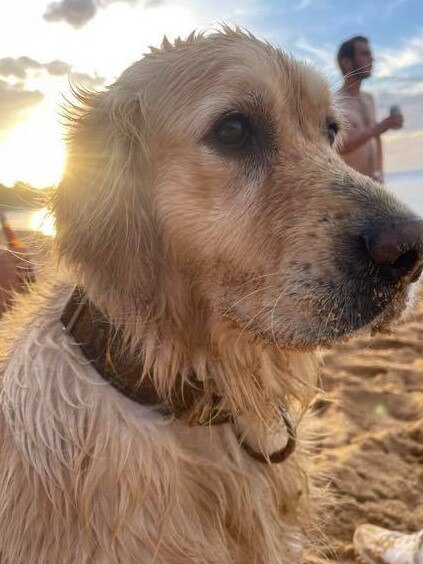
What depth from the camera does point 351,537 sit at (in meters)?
3.01

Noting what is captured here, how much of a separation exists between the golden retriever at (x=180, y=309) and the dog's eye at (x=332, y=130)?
328 millimetres

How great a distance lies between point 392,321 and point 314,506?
41.5 inches

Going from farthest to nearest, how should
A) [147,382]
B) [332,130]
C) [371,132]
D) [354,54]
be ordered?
[354,54]
[371,132]
[332,130]
[147,382]

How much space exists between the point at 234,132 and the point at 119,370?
2.65 ft

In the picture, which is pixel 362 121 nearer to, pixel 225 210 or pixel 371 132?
pixel 371 132

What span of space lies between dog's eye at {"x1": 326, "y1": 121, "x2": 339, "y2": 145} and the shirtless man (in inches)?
126

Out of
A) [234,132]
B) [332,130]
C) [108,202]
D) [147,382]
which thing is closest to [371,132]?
[332,130]

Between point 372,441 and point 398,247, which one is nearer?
point 398,247

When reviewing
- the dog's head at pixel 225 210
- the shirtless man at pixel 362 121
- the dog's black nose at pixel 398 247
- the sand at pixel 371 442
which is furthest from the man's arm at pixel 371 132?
the dog's black nose at pixel 398 247

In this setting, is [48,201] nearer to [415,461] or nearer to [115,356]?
[115,356]

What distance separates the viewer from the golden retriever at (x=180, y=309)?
6.30 ft

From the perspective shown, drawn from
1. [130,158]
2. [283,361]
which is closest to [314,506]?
[283,361]

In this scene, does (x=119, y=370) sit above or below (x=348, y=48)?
below

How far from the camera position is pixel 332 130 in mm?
2580
